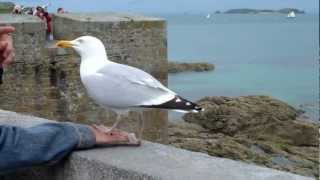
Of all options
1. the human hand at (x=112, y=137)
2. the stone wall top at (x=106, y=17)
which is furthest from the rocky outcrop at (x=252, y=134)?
the human hand at (x=112, y=137)

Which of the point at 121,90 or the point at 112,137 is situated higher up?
the point at 121,90

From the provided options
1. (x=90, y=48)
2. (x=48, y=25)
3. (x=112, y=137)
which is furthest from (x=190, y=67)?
(x=112, y=137)

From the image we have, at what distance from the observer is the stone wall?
37.1 feet

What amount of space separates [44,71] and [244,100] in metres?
16.8

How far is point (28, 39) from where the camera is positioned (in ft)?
37.5

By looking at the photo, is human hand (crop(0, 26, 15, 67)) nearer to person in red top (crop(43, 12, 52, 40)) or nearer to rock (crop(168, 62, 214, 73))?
person in red top (crop(43, 12, 52, 40))

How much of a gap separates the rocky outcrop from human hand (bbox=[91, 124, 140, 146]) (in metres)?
14.9

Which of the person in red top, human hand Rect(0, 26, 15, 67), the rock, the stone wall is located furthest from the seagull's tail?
the rock

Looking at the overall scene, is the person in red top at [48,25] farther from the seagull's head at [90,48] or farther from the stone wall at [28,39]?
the seagull's head at [90,48]

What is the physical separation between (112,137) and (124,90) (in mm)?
356

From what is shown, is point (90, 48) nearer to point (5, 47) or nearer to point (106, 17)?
point (5, 47)

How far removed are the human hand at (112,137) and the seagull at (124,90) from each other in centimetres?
20

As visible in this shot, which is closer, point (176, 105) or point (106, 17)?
point (176, 105)

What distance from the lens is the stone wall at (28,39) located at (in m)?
11.3
